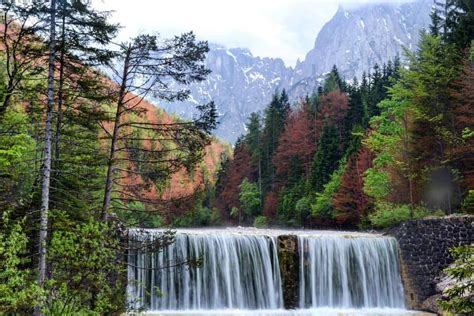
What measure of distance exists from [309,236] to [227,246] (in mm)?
4038

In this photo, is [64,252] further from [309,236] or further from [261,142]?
[261,142]

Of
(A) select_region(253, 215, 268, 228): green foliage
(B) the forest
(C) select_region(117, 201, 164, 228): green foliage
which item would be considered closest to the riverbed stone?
(C) select_region(117, 201, 164, 228): green foliage

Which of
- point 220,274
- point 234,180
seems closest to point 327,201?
point 220,274

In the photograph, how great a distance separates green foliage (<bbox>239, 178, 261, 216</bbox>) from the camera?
52594mm

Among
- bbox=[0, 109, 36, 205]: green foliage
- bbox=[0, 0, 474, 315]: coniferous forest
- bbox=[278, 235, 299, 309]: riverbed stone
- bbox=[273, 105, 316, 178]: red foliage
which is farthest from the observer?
bbox=[273, 105, 316, 178]: red foliage

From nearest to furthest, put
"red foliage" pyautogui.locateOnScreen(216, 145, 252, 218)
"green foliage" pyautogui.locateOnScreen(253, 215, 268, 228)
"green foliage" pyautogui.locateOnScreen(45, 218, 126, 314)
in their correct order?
"green foliage" pyautogui.locateOnScreen(45, 218, 126, 314), "green foliage" pyautogui.locateOnScreen(253, 215, 268, 228), "red foliage" pyautogui.locateOnScreen(216, 145, 252, 218)

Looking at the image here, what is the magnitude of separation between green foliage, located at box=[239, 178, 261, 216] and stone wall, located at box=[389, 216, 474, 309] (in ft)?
99.7

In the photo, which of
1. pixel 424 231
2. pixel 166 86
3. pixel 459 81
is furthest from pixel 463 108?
pixel 166 86

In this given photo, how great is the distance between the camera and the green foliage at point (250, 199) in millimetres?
52594

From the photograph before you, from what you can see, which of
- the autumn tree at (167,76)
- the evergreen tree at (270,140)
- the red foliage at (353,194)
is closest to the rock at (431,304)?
the red foliage at (353,194)

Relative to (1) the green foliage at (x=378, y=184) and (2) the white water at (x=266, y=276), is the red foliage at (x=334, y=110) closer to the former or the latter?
(1) the green foliage at (x=378, y=184)

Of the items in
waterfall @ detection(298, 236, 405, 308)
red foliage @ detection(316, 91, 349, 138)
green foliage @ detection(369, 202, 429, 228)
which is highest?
red foliage @ detection(316, 91, 349, 138)

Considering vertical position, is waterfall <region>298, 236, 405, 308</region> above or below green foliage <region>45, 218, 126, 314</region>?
below

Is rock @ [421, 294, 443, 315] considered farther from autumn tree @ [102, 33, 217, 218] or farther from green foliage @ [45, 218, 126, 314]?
green foliage @ [45, 218, 126, 314]
